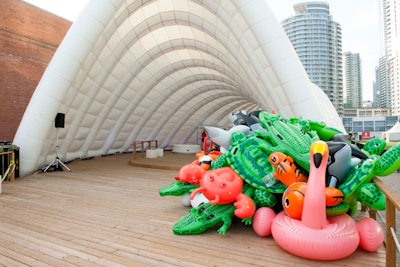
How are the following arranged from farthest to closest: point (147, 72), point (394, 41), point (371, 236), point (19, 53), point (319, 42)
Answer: point (394, 41) < point (319, 42) < point (19, 53) < point (147, 72) < point (371, 236)

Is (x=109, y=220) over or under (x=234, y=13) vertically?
under

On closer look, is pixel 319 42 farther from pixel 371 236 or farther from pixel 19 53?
pixel 371 236

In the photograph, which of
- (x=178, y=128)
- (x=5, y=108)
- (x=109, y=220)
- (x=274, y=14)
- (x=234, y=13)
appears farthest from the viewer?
(x=178, y=128)

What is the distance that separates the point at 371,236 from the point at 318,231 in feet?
2.68

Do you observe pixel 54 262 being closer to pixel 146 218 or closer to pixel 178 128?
pixel 146 218

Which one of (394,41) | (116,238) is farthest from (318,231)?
(394,41)

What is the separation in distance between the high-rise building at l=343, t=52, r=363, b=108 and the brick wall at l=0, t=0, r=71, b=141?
144m

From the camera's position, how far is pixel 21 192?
294 inches

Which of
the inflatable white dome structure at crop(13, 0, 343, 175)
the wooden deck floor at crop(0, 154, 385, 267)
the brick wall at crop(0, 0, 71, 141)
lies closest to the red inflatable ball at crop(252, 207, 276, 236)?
the wooden deck floor at crop(0, 154, 385, 267)

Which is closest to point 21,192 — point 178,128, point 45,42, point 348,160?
point 348,160

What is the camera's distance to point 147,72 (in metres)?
17.0

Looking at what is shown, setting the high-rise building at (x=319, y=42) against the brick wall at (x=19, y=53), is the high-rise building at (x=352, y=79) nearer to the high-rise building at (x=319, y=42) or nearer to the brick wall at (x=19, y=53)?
the high-rise building at (x=319, y=42)

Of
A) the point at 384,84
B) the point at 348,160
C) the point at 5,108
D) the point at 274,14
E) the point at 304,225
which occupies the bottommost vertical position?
the point at 304,225

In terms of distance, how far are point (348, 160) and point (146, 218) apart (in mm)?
3587
